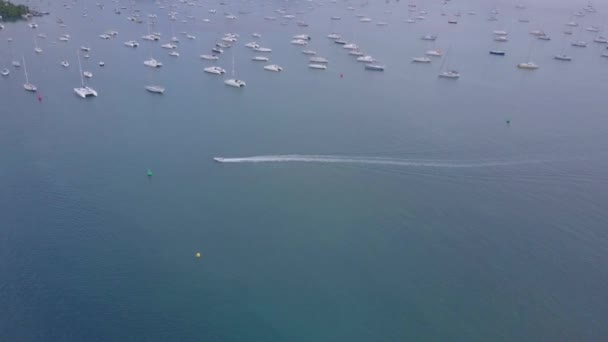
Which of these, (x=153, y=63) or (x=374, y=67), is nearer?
(x=153, y=63)

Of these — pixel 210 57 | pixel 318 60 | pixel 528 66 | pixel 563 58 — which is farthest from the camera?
pixel 563 58

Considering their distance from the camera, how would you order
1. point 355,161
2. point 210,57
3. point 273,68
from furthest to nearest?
point 210,57 < point 273,68 < point 355,161

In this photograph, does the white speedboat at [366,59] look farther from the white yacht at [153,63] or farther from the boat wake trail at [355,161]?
the boat wake trail at [355,161]

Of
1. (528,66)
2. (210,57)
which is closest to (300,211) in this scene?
(210,57)

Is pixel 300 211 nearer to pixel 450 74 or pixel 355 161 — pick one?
pixel 355 161

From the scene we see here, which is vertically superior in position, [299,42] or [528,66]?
[299,42]

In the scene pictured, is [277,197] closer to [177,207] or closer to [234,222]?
[234,222]

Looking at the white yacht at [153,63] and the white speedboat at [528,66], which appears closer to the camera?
the white yacht at [153,63]

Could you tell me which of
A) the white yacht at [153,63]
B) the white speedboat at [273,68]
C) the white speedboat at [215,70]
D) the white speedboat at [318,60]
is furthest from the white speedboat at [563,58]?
the white yacht at [153,63]

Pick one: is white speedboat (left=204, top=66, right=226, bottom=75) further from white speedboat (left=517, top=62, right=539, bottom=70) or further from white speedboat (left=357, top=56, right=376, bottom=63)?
white speedboat (left=517, top=62, right=539, bottom=70)
